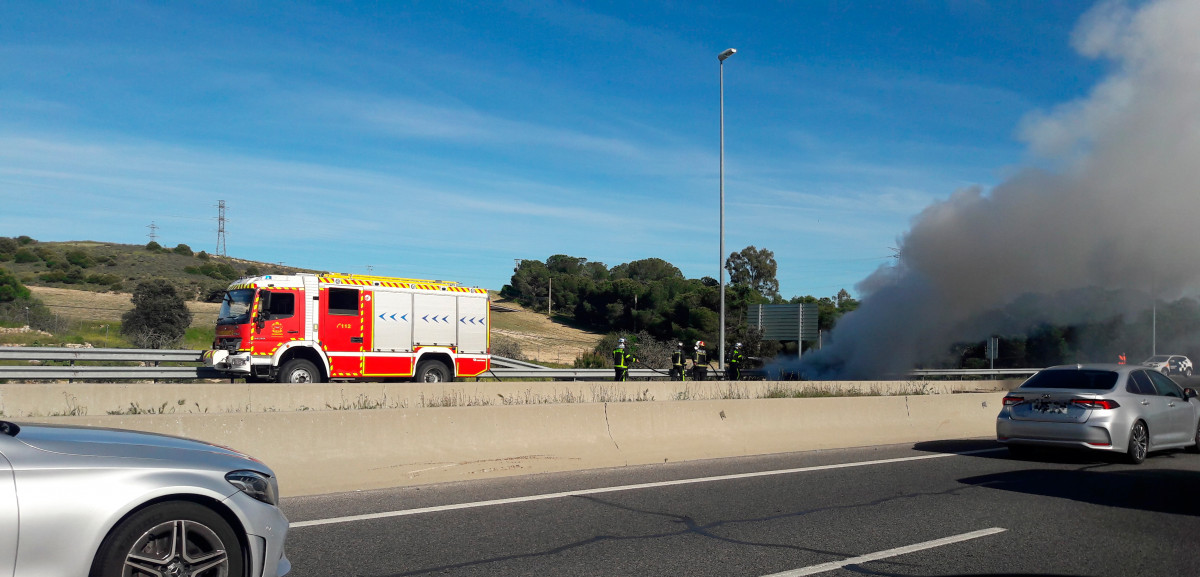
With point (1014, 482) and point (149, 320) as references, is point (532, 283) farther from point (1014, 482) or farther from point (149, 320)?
point (1014, 482)

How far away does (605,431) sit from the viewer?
1097cm

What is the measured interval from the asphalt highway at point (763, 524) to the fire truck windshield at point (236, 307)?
13.6 metres

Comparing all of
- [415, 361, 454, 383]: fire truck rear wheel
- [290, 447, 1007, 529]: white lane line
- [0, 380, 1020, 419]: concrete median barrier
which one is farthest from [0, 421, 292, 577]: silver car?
[415, 361, 454, 383]: fire truck rear wheel

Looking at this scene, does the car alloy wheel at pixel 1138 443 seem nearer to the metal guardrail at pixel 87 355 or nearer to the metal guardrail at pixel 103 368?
the metal guardrail at pixel 103 368

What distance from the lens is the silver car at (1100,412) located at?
37.7 ft

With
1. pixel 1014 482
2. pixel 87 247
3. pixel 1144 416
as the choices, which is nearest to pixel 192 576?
pixel 1014 482


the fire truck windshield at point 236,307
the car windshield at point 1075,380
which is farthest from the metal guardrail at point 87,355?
the car windshield at point 1075,380

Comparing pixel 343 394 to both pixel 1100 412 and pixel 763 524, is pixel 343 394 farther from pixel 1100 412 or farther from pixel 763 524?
pixel 1100 412

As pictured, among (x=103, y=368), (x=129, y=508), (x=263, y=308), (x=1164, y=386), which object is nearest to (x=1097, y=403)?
(x=1164, y=386)

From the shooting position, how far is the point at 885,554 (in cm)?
651

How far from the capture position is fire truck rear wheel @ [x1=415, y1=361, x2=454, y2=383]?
24031 millimetres

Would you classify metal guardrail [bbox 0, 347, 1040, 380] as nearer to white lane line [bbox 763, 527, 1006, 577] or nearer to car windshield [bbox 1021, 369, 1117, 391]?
car windshield [bbox 1021, 369, 1117, 391]

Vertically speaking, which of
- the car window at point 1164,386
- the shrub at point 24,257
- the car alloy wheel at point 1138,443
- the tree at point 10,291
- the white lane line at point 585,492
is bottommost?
the white lane line at point 585,492

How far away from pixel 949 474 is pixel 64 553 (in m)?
9.61
